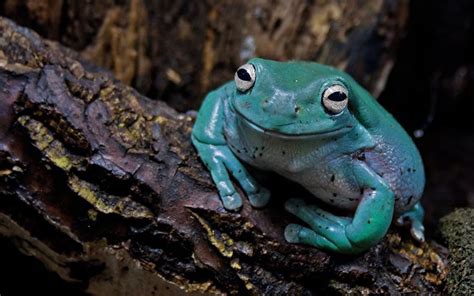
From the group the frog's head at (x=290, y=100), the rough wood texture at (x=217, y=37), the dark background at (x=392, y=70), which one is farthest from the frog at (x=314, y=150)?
the rough wood texture at (x=217, y=37)

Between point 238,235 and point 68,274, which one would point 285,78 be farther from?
point 68,274

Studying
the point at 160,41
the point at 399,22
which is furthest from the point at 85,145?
the point at 399,22

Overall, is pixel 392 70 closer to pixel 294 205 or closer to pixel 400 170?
pixel 400 170

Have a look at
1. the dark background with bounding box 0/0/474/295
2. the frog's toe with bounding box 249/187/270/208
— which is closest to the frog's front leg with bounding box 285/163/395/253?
the frog's toe with bounding box 249/187/270/208

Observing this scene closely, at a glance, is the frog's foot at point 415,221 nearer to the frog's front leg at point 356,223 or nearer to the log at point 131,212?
the log at point 131,212

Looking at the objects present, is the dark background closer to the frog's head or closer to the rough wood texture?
the rough wood texture

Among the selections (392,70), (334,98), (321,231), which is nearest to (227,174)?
(321,231)

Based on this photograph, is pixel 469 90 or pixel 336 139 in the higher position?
pixel 336 139
